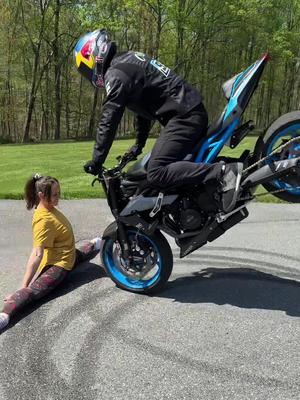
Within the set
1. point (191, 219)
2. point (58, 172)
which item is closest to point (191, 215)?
point (191, 219)

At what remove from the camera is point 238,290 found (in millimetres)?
4320

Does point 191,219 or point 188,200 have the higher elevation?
point 188,200

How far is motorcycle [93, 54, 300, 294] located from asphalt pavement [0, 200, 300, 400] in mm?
306

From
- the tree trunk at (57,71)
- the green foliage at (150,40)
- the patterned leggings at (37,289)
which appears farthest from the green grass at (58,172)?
the tree trunk at (57,71)

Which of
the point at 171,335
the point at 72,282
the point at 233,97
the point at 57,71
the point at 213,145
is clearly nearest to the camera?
the point at 171,335

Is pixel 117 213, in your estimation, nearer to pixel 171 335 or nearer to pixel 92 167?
pixel 92 167

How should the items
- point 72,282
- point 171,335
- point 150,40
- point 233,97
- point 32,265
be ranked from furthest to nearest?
point 150,40
point 72,282
point 32,265
point 233,97
point 171,335

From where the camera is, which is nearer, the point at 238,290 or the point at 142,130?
the point at 238,290

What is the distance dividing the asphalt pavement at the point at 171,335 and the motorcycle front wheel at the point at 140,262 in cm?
12

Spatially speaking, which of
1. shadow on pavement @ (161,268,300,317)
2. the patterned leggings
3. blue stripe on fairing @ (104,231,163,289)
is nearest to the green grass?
shadow on pavement @ (161,268,300,317)

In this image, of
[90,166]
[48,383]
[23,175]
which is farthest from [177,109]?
[23,175]

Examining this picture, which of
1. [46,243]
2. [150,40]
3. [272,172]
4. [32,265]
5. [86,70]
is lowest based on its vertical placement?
[32,265]

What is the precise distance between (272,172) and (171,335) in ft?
4.86

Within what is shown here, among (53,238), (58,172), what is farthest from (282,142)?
(58,172)
